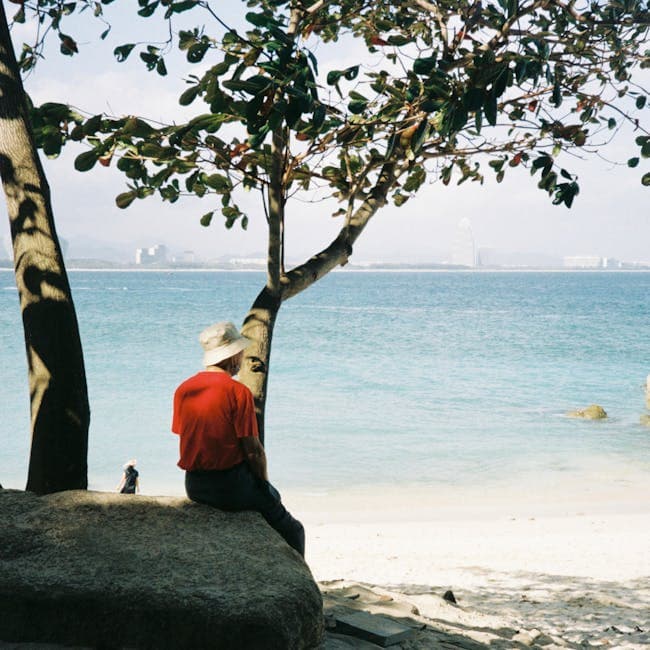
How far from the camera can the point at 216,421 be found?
3.72 meters

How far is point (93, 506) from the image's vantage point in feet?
12.4

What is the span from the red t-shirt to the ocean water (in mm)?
12129

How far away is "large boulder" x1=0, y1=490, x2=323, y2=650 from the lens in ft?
10.3

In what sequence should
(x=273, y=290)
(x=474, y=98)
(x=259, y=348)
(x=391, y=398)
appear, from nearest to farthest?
(x=474, y=98)
(x=259, y=348)
(x=273, y=290)
(x=391, y=398)

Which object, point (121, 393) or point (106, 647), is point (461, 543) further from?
point (121, 393)

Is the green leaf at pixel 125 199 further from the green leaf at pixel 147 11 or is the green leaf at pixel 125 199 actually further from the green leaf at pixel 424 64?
the green leaf at pixel 424 64

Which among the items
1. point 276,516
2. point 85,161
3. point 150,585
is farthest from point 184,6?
point 150,585

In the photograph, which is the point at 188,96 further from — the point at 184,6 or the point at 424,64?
the point at 424,64

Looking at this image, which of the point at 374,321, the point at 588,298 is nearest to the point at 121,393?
the point at 374,321

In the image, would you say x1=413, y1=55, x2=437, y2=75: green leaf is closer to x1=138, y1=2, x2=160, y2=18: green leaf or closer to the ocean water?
x1=138, y1=2, x2=160, y2=18: green leaf

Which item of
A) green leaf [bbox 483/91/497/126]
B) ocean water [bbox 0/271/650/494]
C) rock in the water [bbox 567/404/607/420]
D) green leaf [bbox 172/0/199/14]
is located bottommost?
ocean water [bbox 0/271/650/494]

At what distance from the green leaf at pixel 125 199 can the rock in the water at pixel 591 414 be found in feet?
64.9

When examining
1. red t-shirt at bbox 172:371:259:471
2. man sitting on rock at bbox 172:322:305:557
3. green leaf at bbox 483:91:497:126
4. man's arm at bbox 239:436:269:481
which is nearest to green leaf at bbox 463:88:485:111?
green leaf at bbox 483:91:497:126

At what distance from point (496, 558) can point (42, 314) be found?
6971 millimetres
